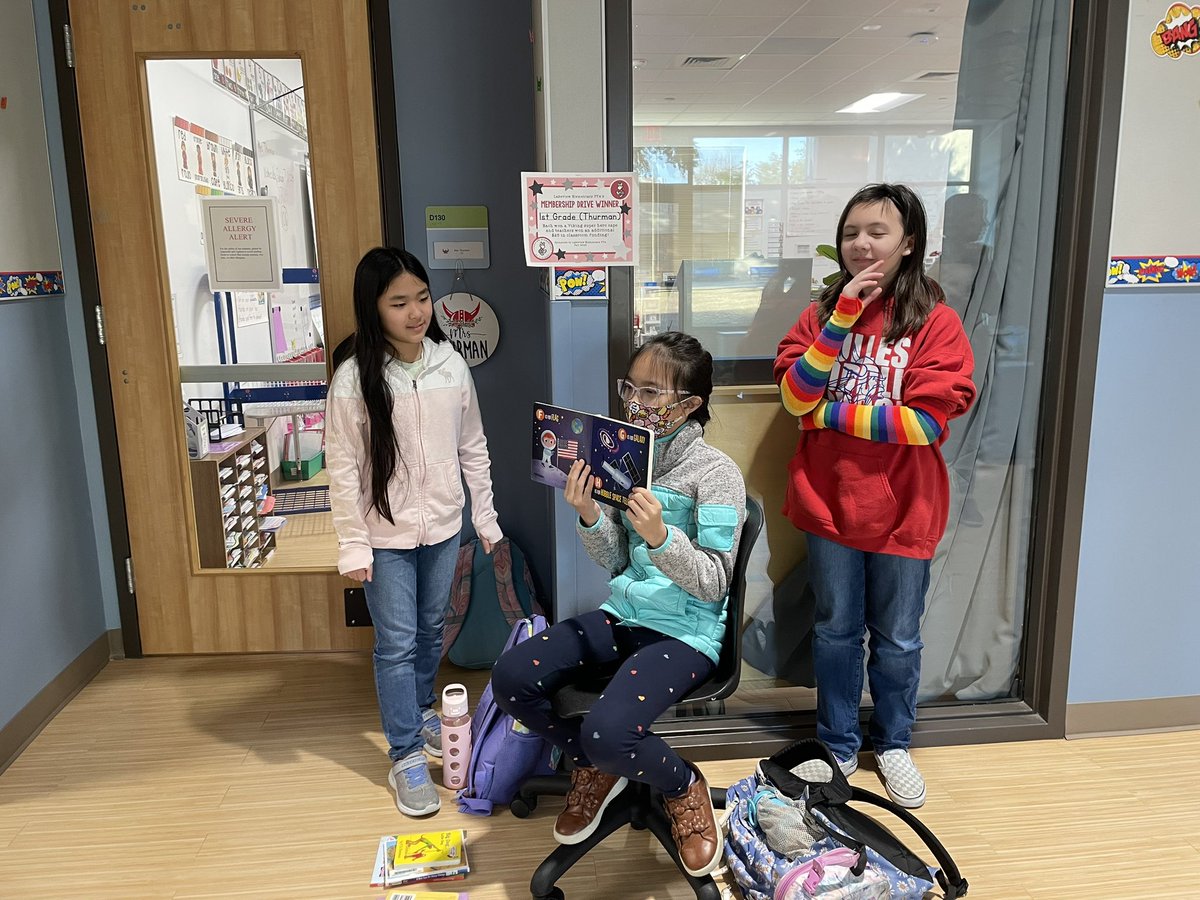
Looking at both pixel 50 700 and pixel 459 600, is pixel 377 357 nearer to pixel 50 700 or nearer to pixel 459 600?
pixel 459 600

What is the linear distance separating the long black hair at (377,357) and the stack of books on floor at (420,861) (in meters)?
0.72

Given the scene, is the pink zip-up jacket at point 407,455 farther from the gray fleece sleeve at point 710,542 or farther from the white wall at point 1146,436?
the white wall at point 1146,436

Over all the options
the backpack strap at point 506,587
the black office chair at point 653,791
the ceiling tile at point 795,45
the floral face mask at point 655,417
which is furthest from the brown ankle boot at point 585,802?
the ceiling tile at point 795,45

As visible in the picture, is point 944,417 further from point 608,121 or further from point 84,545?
point 84,545

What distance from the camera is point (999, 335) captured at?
2234mm

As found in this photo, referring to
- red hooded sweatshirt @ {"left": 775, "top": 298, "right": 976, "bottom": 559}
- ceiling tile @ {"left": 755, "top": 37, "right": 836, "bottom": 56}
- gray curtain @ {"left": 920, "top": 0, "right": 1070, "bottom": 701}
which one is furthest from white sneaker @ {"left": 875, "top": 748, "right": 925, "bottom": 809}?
ceiling tile @ {"left": 755, "top": 37, "right": 836, "bottom": 56}

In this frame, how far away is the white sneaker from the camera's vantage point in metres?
2.08

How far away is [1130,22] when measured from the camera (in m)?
2.05

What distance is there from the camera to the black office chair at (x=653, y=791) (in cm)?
173

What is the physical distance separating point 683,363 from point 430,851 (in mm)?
1175

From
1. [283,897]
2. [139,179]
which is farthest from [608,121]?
[283,897]

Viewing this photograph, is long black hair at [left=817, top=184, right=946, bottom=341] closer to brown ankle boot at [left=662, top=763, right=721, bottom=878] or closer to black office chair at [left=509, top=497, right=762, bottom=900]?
black office chair at [left=509, top=497, right=762, bottom=900]

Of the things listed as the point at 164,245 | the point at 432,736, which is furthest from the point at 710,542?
the point at 164,245

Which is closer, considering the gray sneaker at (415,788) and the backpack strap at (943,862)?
the backpack strap at (943,862)
